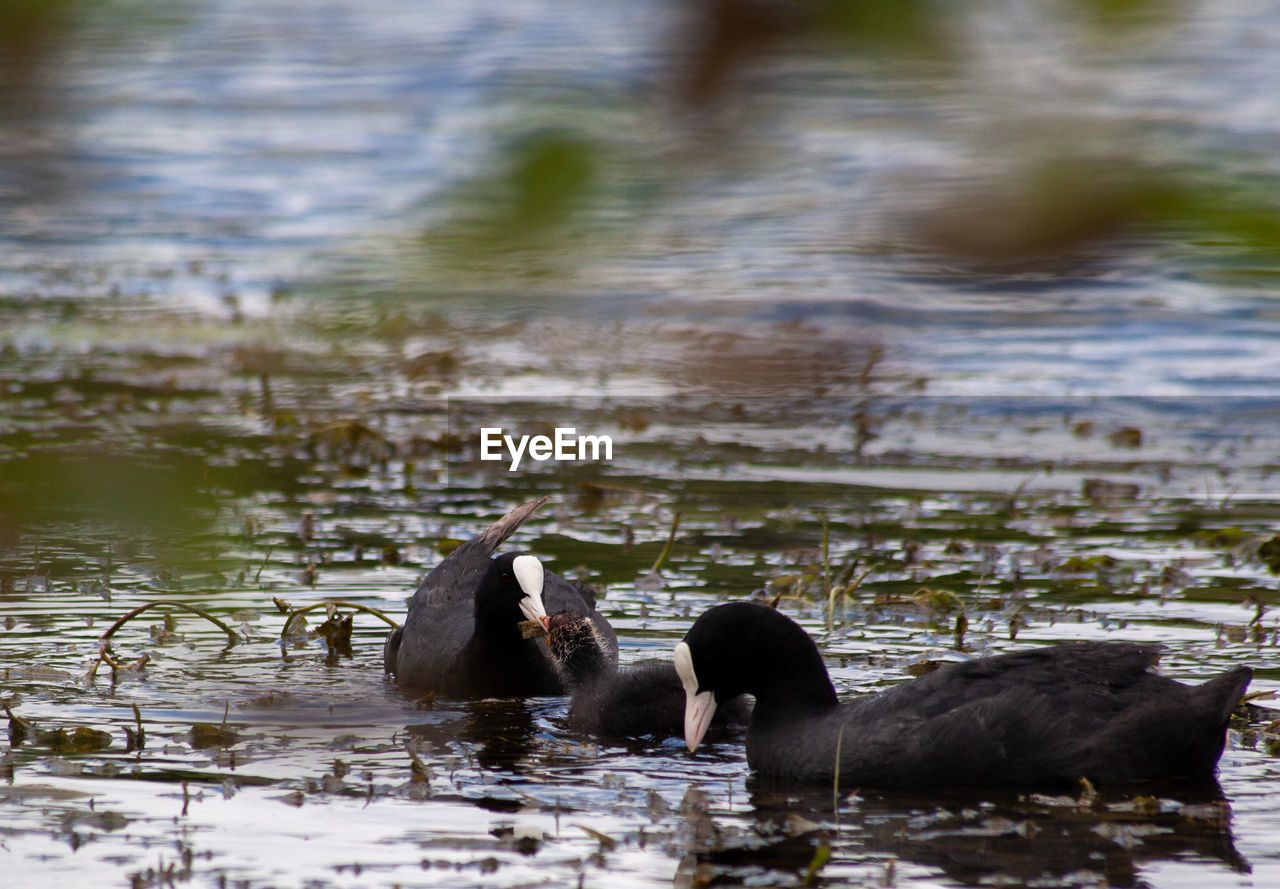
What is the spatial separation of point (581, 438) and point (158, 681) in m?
6.69

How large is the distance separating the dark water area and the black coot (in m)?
0.18

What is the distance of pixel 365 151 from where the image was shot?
2.07 m

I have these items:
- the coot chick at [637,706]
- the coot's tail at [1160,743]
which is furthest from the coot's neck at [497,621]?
the coot's tail at [1160,743]

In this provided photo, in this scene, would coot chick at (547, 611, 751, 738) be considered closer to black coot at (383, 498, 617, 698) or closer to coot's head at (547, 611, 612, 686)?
coot's head at (547, 611, 612, 686)

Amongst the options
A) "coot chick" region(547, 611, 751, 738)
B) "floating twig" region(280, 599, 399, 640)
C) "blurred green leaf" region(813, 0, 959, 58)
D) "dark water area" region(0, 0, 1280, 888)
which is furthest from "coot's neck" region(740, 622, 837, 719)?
"blurred green leaf" region(813, 0, 959, 58)

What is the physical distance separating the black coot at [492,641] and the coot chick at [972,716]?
4.09 feet

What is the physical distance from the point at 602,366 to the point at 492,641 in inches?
133

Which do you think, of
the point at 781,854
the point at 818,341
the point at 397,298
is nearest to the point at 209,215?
the point at 397,298

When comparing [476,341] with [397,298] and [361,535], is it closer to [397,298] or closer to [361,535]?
→ [397,298]

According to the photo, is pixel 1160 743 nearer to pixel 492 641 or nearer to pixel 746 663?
pixel 746 663

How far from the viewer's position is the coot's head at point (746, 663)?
5676 mm

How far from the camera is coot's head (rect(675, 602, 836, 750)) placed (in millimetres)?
5676

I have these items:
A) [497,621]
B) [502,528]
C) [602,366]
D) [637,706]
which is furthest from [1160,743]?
[502,528]

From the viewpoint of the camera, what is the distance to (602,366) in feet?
12.2
